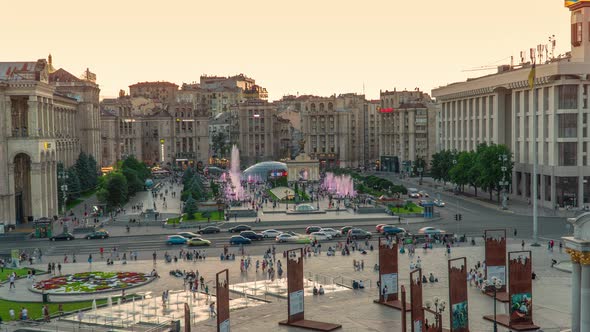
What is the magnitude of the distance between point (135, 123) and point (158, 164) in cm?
1075

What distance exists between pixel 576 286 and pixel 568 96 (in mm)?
56685

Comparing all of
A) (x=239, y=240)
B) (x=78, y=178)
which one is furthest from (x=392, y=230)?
(x=78, y=178)

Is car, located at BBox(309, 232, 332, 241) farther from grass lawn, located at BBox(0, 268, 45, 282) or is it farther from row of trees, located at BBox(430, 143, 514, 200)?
row of trees, located at BBox(430, 143, 514, 200)

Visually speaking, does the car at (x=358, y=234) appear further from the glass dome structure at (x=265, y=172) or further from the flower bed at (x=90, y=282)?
the glass dome structure at (x=265, y=172)

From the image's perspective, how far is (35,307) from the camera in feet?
128

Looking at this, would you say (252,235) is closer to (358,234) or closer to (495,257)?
(358,234)

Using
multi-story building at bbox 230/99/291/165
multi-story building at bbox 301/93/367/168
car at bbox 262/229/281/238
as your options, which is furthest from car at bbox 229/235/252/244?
multi-story building at bbox 230/99/291/165

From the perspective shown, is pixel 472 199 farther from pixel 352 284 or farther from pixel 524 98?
pixel 352 284

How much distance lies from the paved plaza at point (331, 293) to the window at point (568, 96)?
27.9m

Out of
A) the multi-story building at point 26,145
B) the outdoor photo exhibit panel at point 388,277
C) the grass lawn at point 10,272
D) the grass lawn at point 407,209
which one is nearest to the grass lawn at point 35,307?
the grass lawn at point 10,272

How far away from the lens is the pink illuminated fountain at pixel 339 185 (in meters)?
96.0

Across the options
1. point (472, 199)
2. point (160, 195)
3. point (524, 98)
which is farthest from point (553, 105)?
point (160, 195)

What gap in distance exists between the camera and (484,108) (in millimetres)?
99938

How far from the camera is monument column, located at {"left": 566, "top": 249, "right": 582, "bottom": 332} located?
24013 mm
